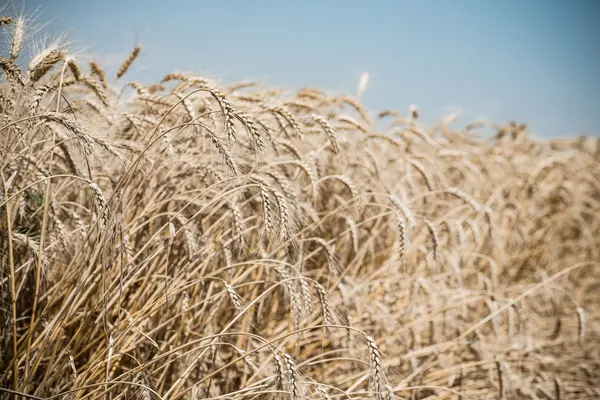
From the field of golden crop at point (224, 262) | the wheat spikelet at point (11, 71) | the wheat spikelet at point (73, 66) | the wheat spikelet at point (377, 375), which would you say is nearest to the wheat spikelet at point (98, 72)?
the field of golden crop at point (224, 262)

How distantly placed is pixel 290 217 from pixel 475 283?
9.56 ft

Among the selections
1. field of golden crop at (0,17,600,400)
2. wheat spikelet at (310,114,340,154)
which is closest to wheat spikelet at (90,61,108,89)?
field of golden crop at (0,17,600,400)

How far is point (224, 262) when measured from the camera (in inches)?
89.0

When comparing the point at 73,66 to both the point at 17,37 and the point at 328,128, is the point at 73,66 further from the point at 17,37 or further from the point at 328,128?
Answer: the point at 328,128

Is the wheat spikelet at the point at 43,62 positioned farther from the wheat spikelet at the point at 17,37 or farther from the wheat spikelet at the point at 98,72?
the wheat spikelet at the point at 98,72

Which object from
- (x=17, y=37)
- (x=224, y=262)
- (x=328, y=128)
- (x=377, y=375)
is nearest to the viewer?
(x=377, y=375)

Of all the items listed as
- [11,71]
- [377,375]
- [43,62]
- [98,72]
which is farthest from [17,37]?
[377,375]

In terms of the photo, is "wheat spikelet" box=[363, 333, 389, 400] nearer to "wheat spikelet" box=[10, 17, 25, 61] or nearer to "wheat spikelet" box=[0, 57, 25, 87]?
"wheat spikelet" box=[0, 57, 25, 87]

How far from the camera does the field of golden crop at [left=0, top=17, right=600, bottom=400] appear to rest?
1.52 meters

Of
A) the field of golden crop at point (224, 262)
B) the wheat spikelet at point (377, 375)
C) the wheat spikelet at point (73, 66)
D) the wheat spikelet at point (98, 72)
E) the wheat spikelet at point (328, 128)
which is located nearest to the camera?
the wheat spikelet at point (377, 375)

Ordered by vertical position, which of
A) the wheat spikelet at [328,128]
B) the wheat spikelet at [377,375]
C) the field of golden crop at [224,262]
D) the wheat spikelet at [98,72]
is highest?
the wheat spikelet at [98,72]

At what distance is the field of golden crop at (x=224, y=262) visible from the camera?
4.99 feet

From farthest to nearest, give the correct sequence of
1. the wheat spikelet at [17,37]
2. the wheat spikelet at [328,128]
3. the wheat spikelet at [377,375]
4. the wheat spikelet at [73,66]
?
the wheat spikelet at [328,128], the wheat spikelet at [73,66], the wheat spikelet at [17,37], the wheat spikelet at [377,375]

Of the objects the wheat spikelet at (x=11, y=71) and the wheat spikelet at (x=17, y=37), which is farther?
the wheat spikelet at (x=17, y=37)
